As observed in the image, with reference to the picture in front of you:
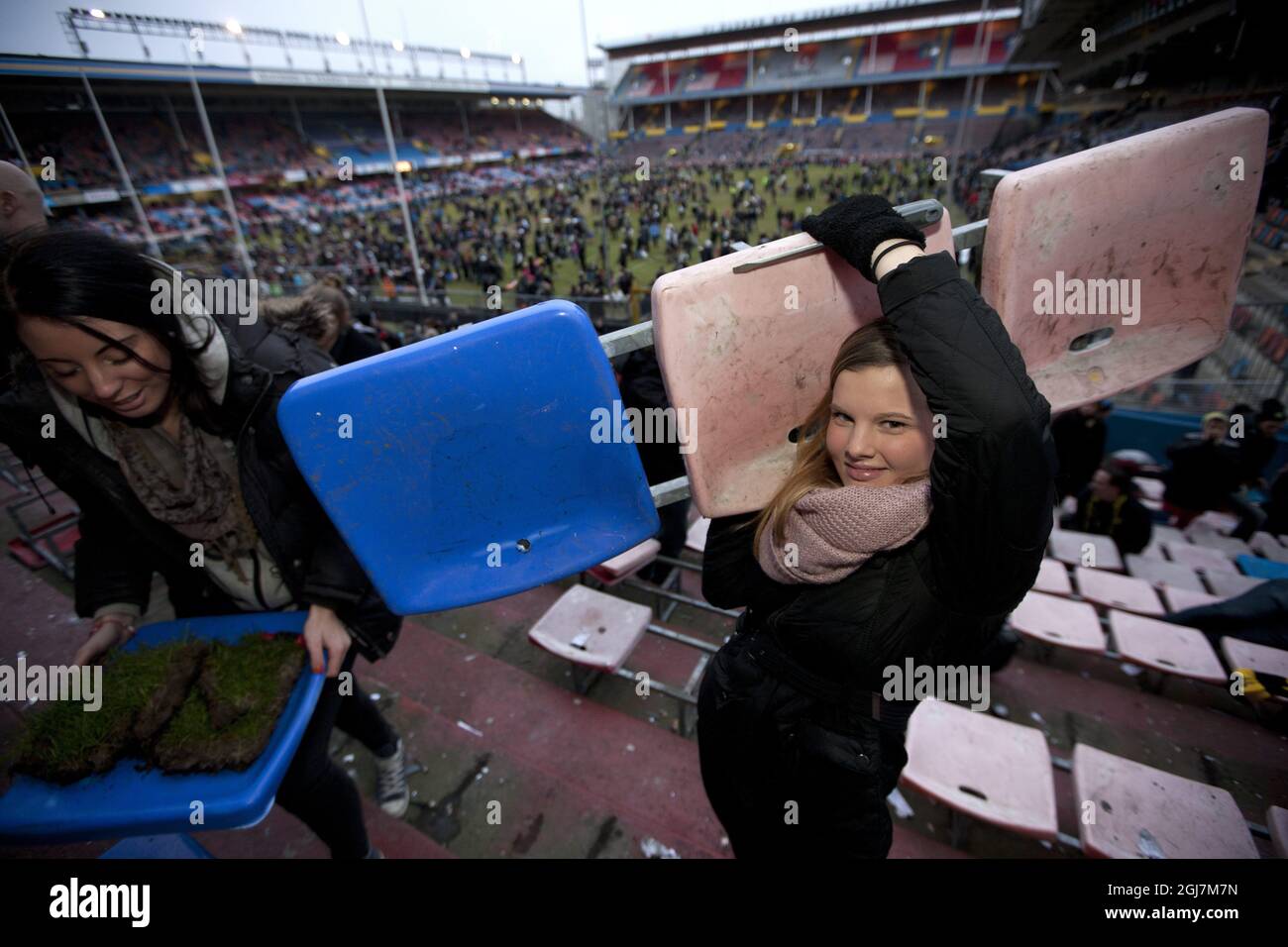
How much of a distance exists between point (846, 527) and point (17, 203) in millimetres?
2229

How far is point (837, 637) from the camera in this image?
3.58 ft

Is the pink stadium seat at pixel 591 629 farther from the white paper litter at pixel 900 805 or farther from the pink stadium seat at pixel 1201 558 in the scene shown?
the pink stadium seat at pixel 1201 558

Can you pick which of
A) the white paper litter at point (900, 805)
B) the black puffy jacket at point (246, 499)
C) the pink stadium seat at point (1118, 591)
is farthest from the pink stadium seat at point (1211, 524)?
the black puffy jacket at point (246, 499)

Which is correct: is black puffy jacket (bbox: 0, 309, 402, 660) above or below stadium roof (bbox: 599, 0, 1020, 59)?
below

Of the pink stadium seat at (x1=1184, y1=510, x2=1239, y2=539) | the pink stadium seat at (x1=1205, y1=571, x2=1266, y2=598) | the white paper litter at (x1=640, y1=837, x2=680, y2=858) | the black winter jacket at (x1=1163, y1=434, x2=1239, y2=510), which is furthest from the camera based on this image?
the pink stadium seat at (x1=1184, y1=510, x2=1239, y2=539)

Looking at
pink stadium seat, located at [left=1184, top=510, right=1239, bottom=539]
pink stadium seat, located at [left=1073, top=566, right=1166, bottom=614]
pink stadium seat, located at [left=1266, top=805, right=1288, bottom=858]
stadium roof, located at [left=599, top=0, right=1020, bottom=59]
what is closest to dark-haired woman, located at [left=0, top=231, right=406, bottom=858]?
pink stadium seat, located at [left=1266, top=805, right=1288, bottom=858]

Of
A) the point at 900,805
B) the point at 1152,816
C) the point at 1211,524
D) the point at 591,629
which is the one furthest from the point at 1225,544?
the point at 591,629

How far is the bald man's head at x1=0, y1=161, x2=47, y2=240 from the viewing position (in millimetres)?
1336

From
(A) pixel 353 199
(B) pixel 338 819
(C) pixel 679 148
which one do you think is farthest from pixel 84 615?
(C) pixel 679 148

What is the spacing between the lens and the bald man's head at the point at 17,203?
52.6 inches

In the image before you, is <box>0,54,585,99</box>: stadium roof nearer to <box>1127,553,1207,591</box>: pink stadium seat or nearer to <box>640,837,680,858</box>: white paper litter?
<box>640,837,680,858</box>: white paper litter

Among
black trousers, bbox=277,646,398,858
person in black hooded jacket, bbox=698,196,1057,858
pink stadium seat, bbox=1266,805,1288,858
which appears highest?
person in black hooded jacket, bbox=698,196,1057,858

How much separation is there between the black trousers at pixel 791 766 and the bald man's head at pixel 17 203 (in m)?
2.08

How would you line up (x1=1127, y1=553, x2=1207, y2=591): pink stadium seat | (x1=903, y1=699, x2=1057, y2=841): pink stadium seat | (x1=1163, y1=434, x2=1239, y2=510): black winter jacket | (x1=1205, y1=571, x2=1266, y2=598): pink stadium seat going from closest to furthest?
(x1=903, y1=699, x2=1057, y2=841): pink stadium seat → (x1=1205, y1=571, x2=1266, y2=598): pink stadium seat → (x1=1127, y1=553, x2=1207, y2=591): pink stadium seat → (x1=1163, y1=434, x2=1239, y2=510): black winter jacket
